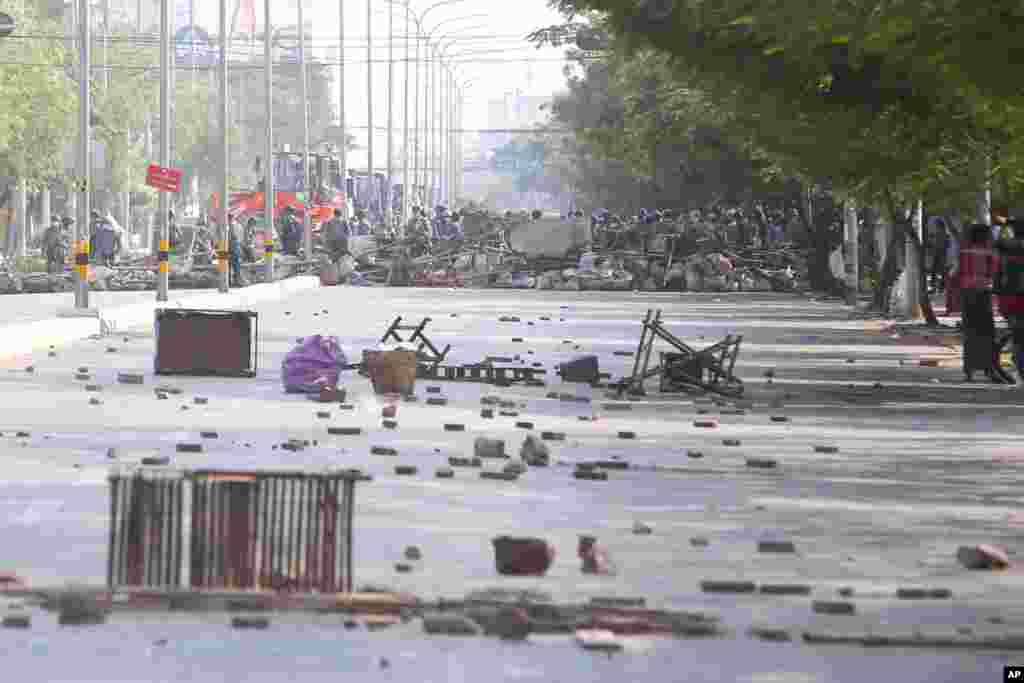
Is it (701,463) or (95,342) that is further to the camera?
(95,342)

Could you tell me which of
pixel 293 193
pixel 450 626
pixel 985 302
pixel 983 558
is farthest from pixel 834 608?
pixel 293 193

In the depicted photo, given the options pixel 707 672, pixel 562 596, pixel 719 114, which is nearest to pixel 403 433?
pixel 562 596

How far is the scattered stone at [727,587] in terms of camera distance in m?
12.4

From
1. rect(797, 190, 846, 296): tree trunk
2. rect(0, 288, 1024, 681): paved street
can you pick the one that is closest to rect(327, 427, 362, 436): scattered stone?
rect(0, 288, 1024, 681): paved street

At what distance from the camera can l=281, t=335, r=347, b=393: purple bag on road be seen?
27.4 m

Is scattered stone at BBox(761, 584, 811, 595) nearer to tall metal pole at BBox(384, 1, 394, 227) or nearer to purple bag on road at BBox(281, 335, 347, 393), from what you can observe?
purple bag on road at BBox(281, 335, 347, 393)

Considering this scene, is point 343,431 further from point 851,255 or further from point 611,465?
point 851,255

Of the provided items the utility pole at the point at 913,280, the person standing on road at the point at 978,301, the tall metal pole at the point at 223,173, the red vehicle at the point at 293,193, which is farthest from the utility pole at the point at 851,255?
the red vehicle at the point at 293,193

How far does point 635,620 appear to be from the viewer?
1120cm

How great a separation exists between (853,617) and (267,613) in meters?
2.36

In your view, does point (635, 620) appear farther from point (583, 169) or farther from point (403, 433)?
point (583, 169)

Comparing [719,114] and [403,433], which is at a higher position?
[719,114]

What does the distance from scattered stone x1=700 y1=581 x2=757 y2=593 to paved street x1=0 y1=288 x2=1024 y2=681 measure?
0.19 feet

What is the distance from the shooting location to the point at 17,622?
1094cm
